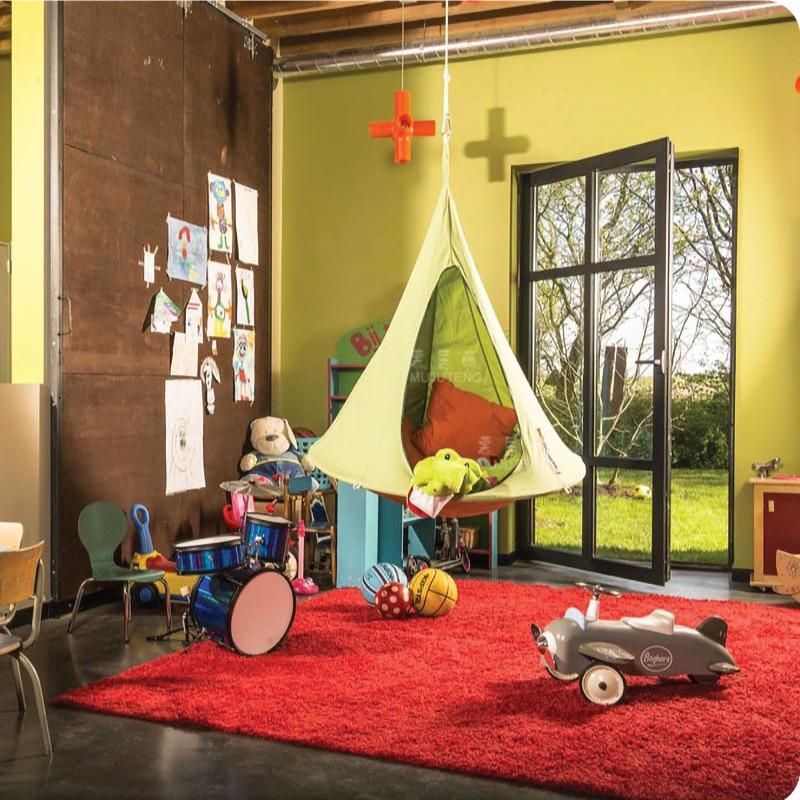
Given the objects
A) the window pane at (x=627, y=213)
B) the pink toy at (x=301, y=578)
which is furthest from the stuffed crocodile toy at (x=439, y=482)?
the window pane at (x=627, y=213)

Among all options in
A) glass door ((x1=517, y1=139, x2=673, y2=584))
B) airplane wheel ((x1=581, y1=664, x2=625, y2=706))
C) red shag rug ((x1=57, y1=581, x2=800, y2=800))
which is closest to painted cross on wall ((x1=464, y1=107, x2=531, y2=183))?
glass door ((x1=517, y1=139, x2=673, y2=584))

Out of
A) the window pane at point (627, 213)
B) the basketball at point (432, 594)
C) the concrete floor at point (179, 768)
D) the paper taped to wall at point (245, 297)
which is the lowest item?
the concrete floor at point (179, 768)

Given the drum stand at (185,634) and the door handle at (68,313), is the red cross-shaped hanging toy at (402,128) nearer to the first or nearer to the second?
the door handle at (68,313)

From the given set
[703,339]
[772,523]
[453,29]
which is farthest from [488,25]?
[772,523]

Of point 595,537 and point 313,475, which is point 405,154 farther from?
point 595,537

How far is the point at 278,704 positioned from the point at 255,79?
13.5 feet

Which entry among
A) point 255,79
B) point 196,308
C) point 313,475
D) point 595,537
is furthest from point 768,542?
point 255,79

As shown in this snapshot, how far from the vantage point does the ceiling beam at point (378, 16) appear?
225 inches

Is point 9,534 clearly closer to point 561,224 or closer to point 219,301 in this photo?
point 219,301

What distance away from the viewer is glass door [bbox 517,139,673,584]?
5148 mm

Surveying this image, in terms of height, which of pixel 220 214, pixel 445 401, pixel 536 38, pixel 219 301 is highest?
pixel 536 38

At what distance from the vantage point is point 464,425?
4.27 meters

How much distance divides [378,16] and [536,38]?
3.08 feet

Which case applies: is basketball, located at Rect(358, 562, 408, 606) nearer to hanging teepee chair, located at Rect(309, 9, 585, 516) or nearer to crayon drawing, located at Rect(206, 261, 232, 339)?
hanging teepee chair, located at Rect(309, 9, 585, 516)
